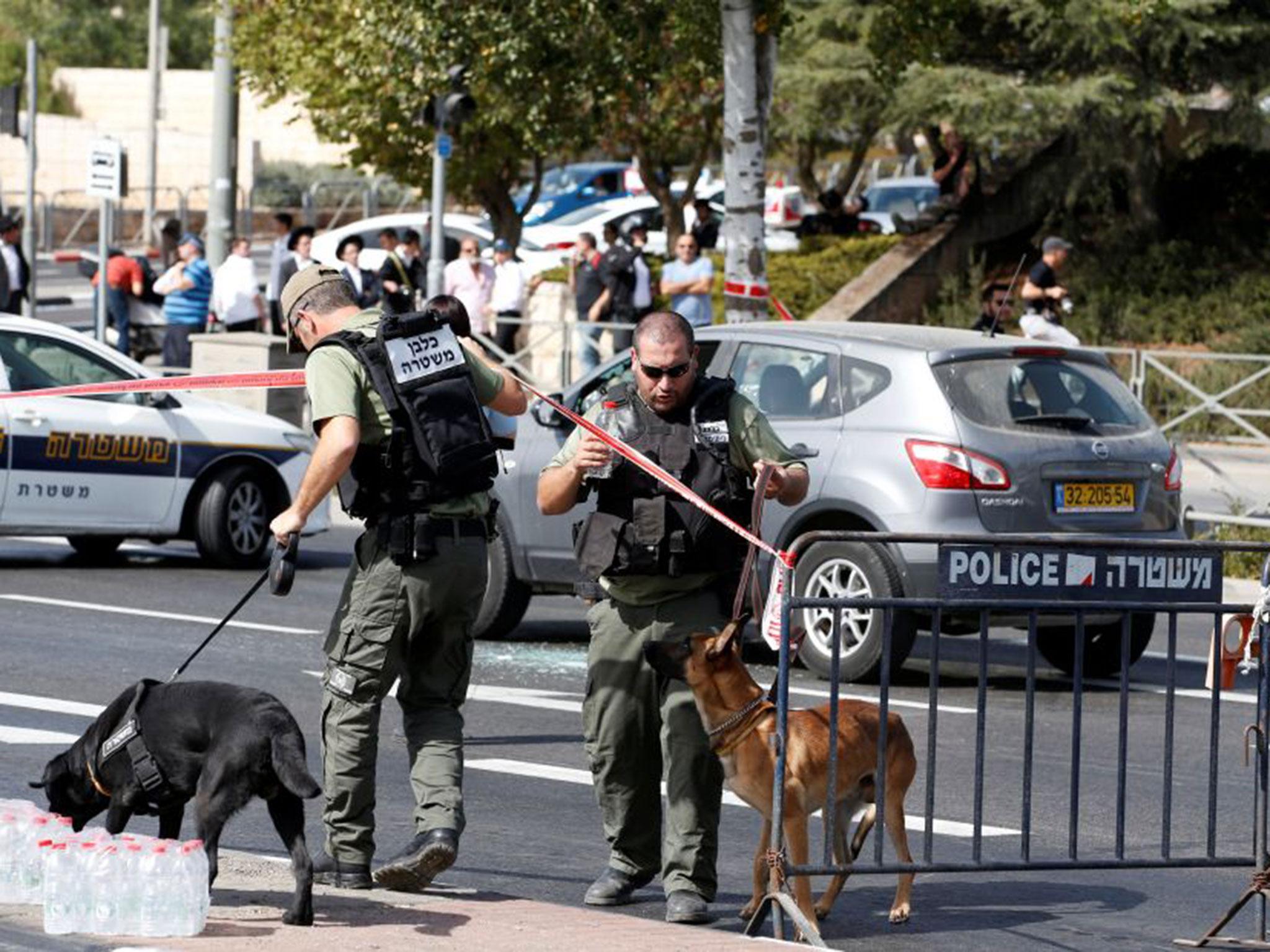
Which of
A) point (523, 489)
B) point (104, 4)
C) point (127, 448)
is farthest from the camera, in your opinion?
point (104, 4)

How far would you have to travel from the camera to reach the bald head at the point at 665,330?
667cm

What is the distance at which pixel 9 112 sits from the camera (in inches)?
1113

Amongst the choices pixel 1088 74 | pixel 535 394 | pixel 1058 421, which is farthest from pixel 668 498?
pixel 1088 74

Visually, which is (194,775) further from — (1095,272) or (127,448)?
(1095,272)

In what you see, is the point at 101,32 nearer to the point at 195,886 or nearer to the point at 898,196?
the point at 898,196

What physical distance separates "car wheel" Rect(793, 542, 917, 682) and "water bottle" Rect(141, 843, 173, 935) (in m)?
5.58

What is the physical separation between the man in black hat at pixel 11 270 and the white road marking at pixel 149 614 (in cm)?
858

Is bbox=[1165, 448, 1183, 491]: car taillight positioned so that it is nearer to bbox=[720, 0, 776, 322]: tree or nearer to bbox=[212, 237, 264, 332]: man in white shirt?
bbox=[720, 0, 776, 322]: tree

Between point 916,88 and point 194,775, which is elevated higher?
point 916,88

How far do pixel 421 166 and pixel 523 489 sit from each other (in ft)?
61.5

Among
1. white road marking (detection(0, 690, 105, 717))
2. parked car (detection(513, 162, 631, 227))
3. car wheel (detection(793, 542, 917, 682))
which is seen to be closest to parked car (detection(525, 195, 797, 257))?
parked car (detection(513, 162, 631, 227))

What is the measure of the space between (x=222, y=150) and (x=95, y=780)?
815 inches

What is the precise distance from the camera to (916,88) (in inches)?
945

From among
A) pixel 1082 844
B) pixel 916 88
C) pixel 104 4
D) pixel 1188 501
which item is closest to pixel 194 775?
pixel 1082 844
